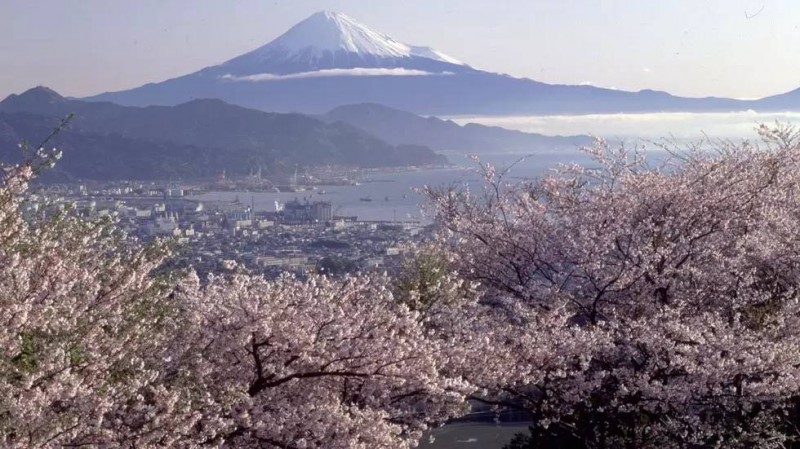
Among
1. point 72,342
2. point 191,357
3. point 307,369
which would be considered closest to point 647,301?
point 307,369

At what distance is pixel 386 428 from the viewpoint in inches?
214

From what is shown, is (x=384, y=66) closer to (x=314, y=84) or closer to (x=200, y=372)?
(x=314, y=84)

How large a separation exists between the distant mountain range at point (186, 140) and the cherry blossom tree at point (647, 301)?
24552 millimetres

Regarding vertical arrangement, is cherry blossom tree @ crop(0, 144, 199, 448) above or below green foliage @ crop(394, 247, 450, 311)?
above

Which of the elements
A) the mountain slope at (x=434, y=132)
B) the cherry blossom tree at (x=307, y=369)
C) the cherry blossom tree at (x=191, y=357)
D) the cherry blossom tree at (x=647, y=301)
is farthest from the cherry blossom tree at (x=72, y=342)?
the mountain slope at (x=434, y=132)

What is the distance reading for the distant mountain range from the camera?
35.8m

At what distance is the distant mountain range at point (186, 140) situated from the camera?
117 feet

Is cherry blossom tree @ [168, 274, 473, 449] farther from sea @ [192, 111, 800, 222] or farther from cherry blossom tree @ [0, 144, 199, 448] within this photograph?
sea @ [192, 111, 800, 222]

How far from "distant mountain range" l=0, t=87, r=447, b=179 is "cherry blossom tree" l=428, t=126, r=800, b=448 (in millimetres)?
24552

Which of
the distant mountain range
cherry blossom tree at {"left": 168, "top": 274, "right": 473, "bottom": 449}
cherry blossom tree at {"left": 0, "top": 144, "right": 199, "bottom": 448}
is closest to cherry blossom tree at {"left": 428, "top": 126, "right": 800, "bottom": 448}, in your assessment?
cherry blossom tree at {"left": 168, "top": 274, "right": 473, "bottom": 449}

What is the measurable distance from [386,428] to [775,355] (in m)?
3.15

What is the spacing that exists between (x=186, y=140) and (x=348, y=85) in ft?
186

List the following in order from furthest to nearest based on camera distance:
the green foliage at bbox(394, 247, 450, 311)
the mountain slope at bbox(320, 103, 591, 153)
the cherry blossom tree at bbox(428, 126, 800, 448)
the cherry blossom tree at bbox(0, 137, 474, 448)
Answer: the mountain slope at bbox(320, 103, 591, 153)
the green foliage at bbox(394, 247, 450, 311)
the cherry blossom tree at bbox(428, 126, 800, 448)
the cherry blossom tree at bbox(0, 137, 474, 448)

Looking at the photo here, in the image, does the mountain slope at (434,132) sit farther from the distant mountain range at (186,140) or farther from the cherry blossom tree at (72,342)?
the cherry blossom tree at (72,342)
